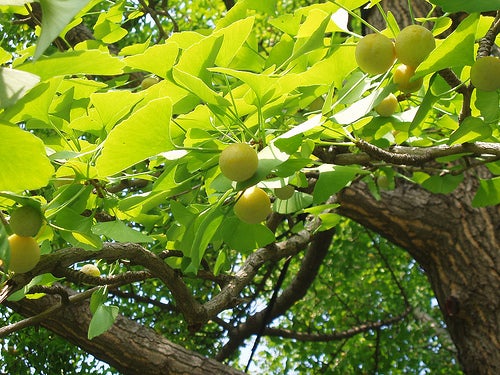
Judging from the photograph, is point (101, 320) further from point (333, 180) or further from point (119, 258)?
point (333, 180)

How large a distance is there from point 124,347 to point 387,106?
153 cm

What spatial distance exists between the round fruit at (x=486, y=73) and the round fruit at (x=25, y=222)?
65 centimetres

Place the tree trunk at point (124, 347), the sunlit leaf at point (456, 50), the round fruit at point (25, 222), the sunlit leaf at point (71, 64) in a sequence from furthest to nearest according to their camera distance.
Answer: the tree trunk at point (124, 347), the round fruit at point (25, 222), the sunlit leaf at point (456, 50), the sunlit leaf at point (71, 64)

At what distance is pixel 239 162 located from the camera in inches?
32.6

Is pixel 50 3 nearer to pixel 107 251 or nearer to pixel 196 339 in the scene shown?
pixel 107 251

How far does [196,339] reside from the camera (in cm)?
345

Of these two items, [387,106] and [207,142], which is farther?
[387,106]

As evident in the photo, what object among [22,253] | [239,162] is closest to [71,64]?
[239,162]

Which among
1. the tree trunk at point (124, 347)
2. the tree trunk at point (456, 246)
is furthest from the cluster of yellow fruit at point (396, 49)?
the tree trunk at point (124, 347)

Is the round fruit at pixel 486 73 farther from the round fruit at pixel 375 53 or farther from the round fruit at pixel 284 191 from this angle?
the round fruit at pixel 284 191

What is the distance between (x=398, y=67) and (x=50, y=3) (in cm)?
62

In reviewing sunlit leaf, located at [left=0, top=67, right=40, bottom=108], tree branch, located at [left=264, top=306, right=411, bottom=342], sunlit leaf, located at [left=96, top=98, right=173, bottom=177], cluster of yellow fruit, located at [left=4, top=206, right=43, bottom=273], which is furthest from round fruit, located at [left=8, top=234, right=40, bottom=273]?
tree branch, located at [left=264, top=306, right=411, bottom=342]

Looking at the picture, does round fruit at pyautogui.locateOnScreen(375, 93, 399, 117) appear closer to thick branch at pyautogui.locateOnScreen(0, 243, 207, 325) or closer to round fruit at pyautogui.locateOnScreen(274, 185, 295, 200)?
round fruit at pyautogui.locateOnScreen(274, 185, 295, 200)

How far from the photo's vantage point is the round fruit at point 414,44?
845 millimetres
